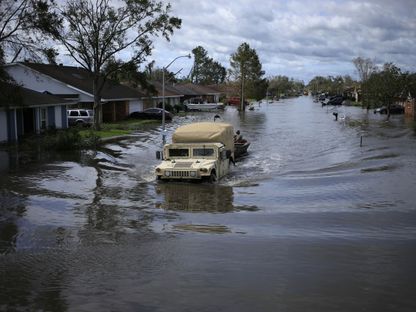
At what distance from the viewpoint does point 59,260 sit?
1035 centimetres

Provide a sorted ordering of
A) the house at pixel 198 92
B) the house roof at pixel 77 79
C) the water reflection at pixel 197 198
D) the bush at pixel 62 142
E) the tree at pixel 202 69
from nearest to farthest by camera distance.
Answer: the water reflection at pixel 197 198 < the bush at pixel 62 142 < the house roof at pixel 77 79 < the house at pixel 198 92 < the tree at pixel 202 69

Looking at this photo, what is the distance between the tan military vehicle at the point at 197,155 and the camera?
20031 mm

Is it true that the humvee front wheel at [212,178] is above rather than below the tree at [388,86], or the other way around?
below

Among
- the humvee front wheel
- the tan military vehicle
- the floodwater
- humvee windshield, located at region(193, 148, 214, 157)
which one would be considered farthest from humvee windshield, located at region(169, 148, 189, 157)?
the humvee front wheel

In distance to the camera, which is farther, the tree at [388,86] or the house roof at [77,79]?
the tree at [388,86]

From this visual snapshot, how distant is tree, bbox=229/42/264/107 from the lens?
104500 mm

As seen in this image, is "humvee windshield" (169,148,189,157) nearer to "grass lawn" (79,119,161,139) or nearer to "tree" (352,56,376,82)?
"grass lawn" (79,119,161,139)

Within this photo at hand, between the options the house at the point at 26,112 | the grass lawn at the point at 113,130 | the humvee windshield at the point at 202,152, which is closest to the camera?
the humvee windshield at the point at 202,152

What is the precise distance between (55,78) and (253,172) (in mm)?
30209

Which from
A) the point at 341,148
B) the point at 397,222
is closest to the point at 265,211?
the point at 397,222

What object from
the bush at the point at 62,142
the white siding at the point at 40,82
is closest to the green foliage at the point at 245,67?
the white siding at the point at 40,82

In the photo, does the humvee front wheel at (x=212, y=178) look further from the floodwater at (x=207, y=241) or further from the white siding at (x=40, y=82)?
the white siding at (x=40, y=82)

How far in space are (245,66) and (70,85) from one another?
60698mm

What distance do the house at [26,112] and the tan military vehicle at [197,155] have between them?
13082mm
